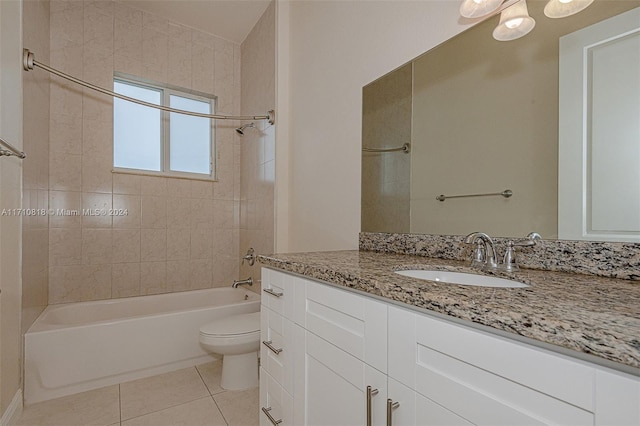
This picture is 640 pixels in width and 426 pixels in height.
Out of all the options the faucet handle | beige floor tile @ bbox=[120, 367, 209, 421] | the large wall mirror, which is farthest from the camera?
beige floor tile @ bbox=[120, 367, 209, 421]

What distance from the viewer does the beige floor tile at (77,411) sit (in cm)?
155

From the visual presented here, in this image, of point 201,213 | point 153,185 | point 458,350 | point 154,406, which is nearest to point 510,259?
point 458,350

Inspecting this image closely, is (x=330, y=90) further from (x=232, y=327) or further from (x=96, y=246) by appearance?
(x=96, y=246)

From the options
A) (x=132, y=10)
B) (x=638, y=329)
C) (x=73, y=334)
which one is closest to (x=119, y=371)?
(x=73, y=334)

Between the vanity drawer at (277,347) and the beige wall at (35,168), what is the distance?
1.46 metres

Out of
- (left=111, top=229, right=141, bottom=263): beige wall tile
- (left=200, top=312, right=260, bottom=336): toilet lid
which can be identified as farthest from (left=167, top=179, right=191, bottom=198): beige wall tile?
(left=200, top=312, right=260, bottom=336): toilet lid

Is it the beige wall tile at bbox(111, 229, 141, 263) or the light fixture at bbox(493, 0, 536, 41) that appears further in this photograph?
the beige wall tile at bbox(111, 229, 141, 263)

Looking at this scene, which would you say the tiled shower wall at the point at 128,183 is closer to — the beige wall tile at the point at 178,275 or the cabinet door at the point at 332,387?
the beige wall tile at the point at 178,275

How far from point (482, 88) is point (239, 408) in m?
1.96

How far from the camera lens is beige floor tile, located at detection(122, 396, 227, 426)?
1547 millimetres

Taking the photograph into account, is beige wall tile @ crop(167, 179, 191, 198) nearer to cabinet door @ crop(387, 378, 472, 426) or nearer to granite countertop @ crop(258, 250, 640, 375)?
granite countertop @ crop(258, 250, 640, 375)

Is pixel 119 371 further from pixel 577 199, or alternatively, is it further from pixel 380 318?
pixel 577 199

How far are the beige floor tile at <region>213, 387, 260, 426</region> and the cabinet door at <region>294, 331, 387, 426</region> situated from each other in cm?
74

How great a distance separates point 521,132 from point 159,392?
2274mm
